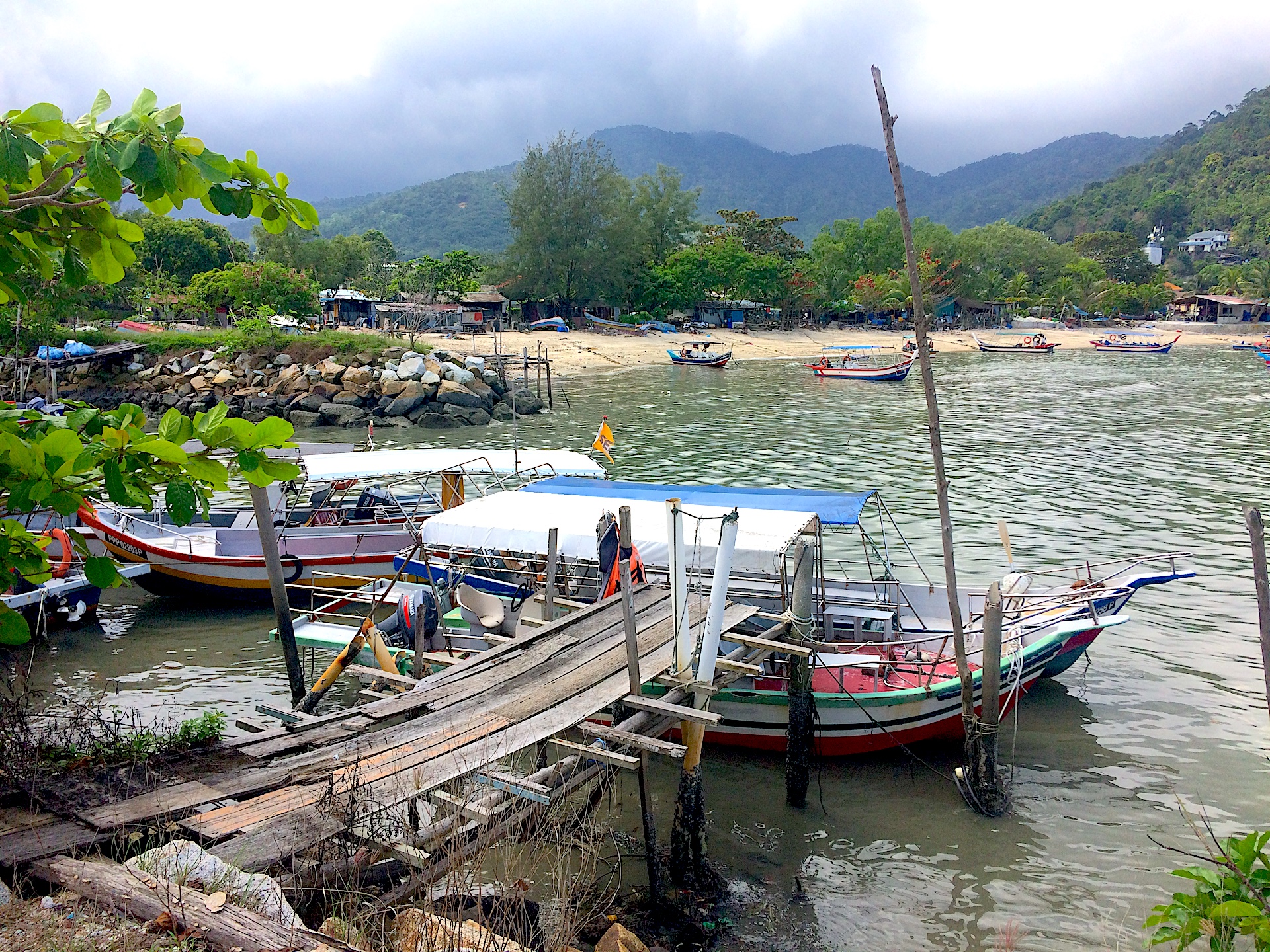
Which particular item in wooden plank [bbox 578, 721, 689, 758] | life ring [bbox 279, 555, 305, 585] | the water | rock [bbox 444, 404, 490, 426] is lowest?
the water

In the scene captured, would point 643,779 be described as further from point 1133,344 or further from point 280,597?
point 1133,344

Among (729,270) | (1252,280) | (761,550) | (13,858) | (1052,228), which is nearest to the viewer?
(13,858)

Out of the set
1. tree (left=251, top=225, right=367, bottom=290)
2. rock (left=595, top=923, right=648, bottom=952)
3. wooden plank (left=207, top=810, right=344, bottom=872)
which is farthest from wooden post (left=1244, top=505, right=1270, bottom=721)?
tree (left=251, top=225, right=367, bottom=290)

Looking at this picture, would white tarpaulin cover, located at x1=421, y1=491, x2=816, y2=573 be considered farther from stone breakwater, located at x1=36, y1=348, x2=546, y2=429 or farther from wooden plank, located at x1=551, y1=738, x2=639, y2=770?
stone breakwater, located at x1=36, y1=348, x2=546, y2=429

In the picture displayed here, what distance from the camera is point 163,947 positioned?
12.8ft

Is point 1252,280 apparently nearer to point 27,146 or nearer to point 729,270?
point 729,270

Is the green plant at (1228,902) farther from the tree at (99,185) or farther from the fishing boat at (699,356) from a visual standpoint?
the fishing boat at (699,356)

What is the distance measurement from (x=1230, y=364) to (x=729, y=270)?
38228 mm

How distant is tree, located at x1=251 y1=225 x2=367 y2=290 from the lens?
60188 mm

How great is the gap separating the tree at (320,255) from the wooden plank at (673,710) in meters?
57.4

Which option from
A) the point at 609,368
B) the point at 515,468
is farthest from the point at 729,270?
the point at 515,468

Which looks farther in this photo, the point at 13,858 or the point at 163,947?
the point at 13,858

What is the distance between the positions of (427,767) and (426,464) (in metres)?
9.52

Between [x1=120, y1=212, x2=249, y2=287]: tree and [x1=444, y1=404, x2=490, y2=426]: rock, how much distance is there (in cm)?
3146
